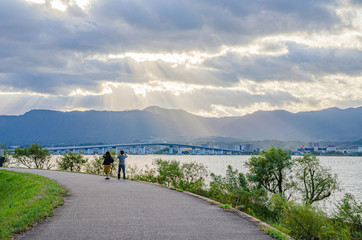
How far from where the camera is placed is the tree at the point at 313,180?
2648 centimetres

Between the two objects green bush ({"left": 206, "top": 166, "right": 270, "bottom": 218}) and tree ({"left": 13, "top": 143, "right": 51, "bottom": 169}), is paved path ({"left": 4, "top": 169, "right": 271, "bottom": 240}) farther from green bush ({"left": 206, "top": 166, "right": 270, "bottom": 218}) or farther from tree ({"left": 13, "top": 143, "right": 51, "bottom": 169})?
tree ({"left": 13, "top": 143, "right": 51, "bottom": 169})

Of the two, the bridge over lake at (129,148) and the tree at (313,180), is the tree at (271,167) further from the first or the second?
the bridge over lake at (129,148)

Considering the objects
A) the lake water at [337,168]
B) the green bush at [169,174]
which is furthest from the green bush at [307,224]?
the green bush at [169,174]

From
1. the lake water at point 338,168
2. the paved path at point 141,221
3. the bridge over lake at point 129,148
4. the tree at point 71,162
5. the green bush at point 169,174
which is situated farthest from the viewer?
the bridge over lake at point 129,148

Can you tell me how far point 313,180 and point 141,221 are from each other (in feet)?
68.3

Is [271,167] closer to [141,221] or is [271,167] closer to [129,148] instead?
[141,221]

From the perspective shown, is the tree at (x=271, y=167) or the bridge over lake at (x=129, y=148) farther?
the bridge over lake at (x=129, y=148)

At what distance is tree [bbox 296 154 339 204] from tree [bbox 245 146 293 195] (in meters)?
2.06

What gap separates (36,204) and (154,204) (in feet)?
12.8

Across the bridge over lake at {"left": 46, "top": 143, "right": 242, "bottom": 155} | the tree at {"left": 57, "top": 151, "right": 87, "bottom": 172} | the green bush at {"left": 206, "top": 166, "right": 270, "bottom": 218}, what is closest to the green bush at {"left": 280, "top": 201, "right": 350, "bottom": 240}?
the green bush at {"left": 206, "top": 166, "right": 270, "bottom": 218}

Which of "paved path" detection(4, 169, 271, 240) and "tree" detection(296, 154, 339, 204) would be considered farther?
"tree" detection(296, 154, 339, 204)

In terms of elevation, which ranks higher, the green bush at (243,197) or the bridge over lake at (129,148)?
the bridge over lake at (129,148)

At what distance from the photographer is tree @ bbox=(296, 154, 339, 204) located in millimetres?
26484

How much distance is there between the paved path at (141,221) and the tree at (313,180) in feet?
52.0
